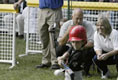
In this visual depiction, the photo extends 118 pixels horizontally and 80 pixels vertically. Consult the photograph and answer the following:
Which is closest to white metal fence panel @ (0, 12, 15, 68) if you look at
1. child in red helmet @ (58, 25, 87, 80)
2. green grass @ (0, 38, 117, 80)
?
green grass @ (0, 38, 117, 80)

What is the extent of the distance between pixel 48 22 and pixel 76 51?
2.85 m

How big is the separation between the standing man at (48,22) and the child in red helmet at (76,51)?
2.58m

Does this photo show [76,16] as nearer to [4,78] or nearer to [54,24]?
[54,24]

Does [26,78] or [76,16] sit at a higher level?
[76,16]

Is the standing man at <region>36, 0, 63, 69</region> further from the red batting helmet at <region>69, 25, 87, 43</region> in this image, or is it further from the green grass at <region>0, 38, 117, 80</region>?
the red batting helmet at <region>69, 25, 87, 43</region>

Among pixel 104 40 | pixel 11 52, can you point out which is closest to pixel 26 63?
pixel 11 52

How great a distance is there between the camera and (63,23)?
272 inches

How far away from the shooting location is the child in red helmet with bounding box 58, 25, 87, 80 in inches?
173

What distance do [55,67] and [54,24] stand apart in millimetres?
809

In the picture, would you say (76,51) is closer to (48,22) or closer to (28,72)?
(28,72)

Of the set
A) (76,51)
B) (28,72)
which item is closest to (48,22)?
(28,72)

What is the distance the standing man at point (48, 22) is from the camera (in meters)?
7.21

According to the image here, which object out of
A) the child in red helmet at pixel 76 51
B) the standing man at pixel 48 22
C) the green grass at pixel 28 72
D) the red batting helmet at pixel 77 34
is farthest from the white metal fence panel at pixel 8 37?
the red batting helmet at pixel 77 34

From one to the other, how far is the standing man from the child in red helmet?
2.58 metres
